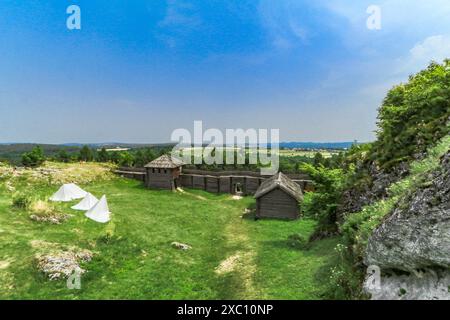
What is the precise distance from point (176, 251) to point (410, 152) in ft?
43.7

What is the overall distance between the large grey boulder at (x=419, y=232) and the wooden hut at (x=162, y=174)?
102 feet

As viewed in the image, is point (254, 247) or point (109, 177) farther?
point (109, 177)

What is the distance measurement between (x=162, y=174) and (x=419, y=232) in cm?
3319

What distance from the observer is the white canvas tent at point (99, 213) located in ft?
67.5

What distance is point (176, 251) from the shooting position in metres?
17.0

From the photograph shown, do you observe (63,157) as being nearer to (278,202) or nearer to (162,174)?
(162,174)

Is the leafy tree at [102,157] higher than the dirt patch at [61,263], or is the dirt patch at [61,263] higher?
the leafy tree at [102,157]

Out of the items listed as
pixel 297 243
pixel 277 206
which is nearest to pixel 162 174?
pixel 277 206

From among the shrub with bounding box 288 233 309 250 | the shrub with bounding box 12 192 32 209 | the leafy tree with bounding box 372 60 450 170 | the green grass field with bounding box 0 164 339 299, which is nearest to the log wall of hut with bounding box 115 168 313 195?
the green grass field with bounding box 0 164 339 299

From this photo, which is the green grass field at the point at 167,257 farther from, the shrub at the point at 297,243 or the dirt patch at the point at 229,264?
the shrub at the point at 297,243

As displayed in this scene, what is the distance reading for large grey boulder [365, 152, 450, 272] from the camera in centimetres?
622

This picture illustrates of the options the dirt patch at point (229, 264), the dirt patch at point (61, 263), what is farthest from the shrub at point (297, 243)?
the dirt patch at point (61, 263)
